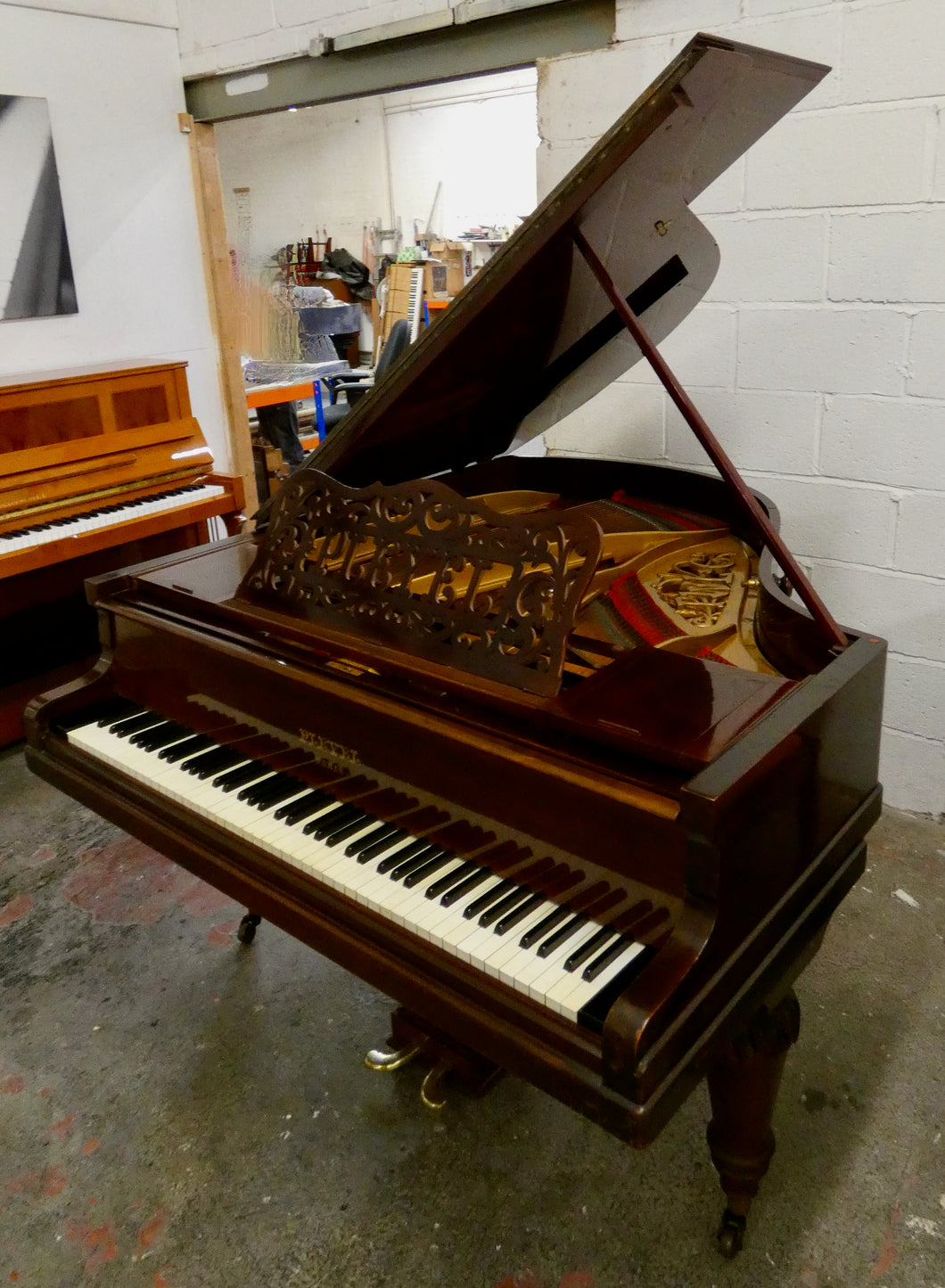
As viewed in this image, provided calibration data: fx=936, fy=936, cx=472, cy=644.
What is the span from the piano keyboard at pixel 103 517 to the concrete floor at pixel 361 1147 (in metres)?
1.26

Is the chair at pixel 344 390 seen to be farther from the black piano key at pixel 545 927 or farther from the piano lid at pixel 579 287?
the black piano key at pixel 545 927

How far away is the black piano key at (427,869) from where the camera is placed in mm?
1270

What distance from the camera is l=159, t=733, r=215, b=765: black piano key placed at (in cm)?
163

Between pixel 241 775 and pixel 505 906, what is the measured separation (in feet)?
1.83

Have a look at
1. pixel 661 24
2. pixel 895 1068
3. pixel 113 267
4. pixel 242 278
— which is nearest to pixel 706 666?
pixel 895 1068

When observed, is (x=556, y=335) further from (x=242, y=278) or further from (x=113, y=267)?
(x=242, y=278)

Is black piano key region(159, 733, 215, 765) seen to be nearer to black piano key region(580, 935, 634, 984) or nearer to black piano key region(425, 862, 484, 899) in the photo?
black piano key region(425, 862, 484, 899)

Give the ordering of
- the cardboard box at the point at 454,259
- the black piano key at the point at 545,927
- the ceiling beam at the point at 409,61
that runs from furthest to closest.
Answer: the cardboard box at the point at 454,259, the ceiling beam at the point at 409,61, the black piano key at the point at 545,927

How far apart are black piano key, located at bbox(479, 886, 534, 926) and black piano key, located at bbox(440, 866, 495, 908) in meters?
0.05

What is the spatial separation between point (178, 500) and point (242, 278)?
4427 mm

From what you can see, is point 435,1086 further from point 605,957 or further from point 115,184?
point 115,184

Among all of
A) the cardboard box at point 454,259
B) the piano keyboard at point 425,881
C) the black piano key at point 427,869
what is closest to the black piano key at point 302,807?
the piano keyboard at point 425,881

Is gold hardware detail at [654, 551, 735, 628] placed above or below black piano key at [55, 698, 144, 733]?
above

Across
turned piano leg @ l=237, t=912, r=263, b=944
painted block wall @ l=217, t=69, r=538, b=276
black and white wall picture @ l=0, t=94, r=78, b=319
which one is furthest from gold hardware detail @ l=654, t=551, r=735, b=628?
painted block wall @ l=217, t=69, r=538, b=276
